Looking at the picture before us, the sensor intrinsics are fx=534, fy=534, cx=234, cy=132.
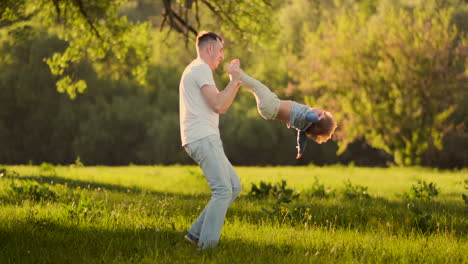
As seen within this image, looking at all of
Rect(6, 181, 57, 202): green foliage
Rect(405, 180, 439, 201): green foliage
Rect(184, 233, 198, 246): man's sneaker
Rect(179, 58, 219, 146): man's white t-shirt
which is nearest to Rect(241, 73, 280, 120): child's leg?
Rect(179, 58, 219, 146): man's white t-shirt

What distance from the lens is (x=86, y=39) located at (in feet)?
54.4

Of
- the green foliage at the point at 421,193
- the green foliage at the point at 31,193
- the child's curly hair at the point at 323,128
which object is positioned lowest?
the green foliage at the point at 31,193

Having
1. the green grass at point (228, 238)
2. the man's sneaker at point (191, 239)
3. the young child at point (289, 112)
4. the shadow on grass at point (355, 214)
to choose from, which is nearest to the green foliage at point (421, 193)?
the shadow on grass at point (355, 214)

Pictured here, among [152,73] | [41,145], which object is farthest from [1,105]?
[152,73]

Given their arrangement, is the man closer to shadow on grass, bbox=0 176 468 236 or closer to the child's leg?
the child's leg

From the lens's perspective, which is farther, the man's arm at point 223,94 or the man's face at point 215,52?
the man's face at point 215,52

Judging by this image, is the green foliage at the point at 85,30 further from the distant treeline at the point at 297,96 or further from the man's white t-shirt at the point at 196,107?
the man's white t-shirt at the point at 196,107

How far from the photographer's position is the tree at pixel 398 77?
87.8 feet

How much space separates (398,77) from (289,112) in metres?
23.2

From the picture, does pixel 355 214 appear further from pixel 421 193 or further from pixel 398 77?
pixel 398 77

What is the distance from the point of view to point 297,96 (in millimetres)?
37375

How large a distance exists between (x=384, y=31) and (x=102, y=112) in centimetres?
1892

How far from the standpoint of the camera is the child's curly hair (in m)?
5.27

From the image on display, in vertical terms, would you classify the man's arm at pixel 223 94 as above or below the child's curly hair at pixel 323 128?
above
